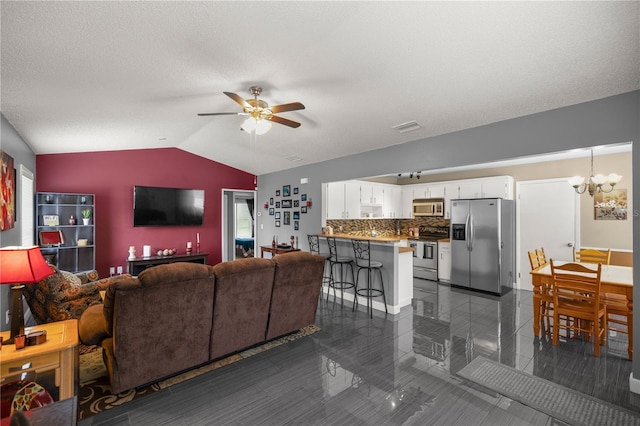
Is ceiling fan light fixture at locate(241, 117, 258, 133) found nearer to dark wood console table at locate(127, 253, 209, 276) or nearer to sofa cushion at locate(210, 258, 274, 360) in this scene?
sofa cushion at locate(210, 258, 274, 360)

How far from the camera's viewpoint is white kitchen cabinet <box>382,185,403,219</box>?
7022 mm

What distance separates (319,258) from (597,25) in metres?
2.98

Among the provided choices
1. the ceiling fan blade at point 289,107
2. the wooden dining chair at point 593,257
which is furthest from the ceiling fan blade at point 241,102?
the wooden dining chair at point 593,257

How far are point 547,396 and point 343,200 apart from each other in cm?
444

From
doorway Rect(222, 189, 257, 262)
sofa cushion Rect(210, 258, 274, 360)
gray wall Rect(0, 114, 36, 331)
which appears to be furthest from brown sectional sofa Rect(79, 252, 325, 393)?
doorway Rect(222, 189, 257, 262)

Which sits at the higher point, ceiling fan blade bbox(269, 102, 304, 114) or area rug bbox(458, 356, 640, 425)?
ceiling fan blade bbox(269, 102, 304, 114)

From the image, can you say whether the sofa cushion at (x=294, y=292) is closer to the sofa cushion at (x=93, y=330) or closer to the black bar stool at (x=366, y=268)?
the black bar stool at (x=366, y=268)

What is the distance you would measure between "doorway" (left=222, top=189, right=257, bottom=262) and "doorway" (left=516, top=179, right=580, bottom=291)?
20.0 feet

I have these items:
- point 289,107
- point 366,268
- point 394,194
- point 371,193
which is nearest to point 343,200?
point 371,193

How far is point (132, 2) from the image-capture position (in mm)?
1765

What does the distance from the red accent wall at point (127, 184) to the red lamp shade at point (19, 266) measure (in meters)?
4.35

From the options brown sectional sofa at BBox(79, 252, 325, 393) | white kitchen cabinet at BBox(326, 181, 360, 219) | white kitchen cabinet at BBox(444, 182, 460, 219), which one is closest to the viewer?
brown sectional sofa at BBox(79, 252, 325, 393)

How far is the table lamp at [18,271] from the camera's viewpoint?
1.84 metres

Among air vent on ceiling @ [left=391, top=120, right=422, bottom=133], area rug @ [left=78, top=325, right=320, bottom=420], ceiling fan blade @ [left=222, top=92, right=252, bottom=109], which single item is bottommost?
area rug @ [left=78, top=325, right=320, bottom=420]
